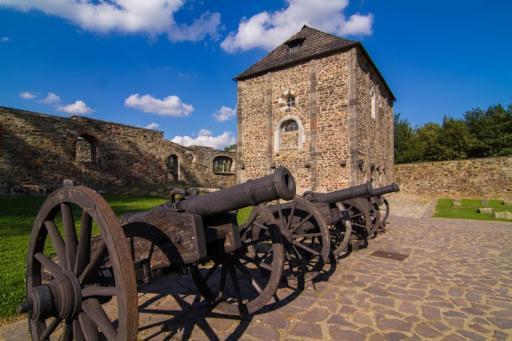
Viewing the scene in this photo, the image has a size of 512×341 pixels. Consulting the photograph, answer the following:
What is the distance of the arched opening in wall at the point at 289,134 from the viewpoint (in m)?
15.3

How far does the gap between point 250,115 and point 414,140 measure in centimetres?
2696

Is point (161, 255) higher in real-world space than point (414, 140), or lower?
lower

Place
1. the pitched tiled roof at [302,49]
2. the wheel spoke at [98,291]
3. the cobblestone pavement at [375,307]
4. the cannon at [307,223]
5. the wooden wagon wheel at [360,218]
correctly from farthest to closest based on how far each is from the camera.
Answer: the pitched tiled roof at [302,49]
the wooden wagon wheel at [360,218]
the cannon at [307,223]
the cobblestone pavement at [375,307]
the wheel spoke at [98,291]

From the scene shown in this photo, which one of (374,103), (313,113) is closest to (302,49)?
(313,113)

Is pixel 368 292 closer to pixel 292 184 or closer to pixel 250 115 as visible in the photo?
pixel 292 184

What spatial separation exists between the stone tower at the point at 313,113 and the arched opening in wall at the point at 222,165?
7743mm

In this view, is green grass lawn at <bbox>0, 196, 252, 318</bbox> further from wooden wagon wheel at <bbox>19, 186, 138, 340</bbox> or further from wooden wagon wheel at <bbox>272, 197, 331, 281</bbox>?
wooden wagon wheel at <bbox>272, 197, 331, 281</bbox>

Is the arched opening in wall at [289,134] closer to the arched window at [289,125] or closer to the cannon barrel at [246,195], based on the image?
the arched window at [289,125]

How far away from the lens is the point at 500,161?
65.9 feet

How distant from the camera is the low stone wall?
785 inches

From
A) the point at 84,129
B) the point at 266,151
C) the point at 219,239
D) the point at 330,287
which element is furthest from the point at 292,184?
the point at 84,129

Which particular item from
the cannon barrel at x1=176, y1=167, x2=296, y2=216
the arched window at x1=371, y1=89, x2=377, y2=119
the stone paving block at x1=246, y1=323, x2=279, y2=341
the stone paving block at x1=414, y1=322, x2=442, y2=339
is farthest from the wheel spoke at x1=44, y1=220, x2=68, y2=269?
the arched window at x1=371, y1=89, x2=377, y2=119

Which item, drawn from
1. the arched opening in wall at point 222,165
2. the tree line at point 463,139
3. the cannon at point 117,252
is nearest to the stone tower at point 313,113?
the arched opening in wall at point 222,165

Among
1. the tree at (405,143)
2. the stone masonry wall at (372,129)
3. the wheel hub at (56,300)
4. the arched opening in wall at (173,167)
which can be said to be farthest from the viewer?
the tree at (405,143)
